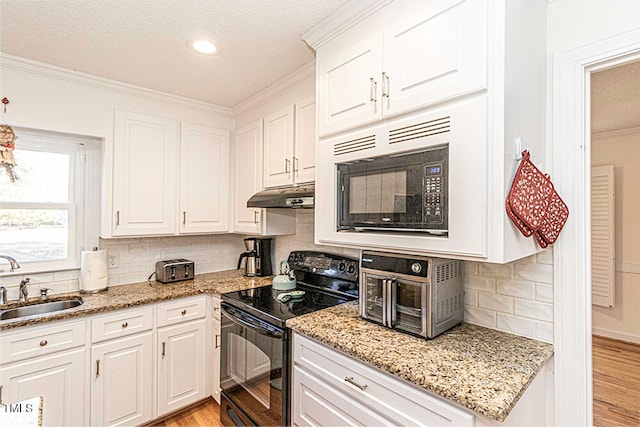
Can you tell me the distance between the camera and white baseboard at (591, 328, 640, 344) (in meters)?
3.59

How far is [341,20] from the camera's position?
157 centimetres

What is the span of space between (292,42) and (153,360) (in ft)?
7.43

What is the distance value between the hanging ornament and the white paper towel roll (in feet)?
2.38

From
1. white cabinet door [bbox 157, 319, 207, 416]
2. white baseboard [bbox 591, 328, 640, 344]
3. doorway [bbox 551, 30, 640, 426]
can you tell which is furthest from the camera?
white baseboard [bbox 591, 328, 640, 344]

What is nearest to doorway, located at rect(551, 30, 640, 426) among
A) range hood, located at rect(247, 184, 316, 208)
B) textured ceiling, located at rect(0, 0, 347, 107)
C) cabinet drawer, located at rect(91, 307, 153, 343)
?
textured ceiling, located at rect(0, 0, 347, 107)

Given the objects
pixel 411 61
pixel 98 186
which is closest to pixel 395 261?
pixel 411 61

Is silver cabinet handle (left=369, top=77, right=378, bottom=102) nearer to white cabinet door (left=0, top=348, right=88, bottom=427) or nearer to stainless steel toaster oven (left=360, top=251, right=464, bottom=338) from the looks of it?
stainless steel toaster oven (left=360, top=251, right=464, bottom=338)

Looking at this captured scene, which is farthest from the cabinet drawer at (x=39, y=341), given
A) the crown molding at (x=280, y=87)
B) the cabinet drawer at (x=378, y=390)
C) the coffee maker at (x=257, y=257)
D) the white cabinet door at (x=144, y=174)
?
the crown molding at (x=280, y=87)

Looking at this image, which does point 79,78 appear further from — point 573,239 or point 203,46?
point 573,239

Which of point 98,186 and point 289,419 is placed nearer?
point 289,419

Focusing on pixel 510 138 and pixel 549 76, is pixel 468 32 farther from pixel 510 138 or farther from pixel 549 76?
pixel 549 76

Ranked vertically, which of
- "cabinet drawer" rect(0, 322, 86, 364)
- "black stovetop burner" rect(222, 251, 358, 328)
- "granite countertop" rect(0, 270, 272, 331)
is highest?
"black stovetop burner" rect(222, 251, 358, 328)

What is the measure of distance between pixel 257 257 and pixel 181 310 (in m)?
0.77

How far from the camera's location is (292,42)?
5.99 ft
